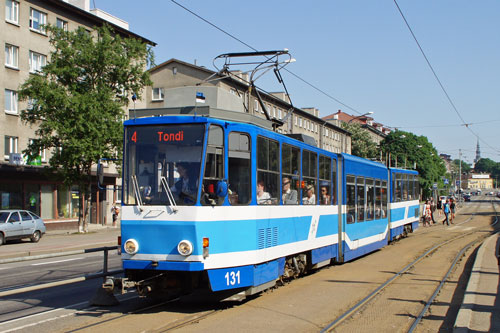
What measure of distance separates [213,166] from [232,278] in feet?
5.72

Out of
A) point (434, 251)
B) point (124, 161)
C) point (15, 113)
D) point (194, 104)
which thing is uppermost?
point (15, 113)

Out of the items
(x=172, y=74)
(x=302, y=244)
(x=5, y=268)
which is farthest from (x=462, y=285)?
(x=172, y=74)

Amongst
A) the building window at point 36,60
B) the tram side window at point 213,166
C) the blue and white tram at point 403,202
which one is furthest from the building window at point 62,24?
the tram side window at point 213,166

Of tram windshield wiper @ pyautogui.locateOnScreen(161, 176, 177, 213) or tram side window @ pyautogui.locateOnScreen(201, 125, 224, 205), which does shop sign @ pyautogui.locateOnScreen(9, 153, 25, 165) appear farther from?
tram side window @ pyautogui.locateOnScreen(201, 125, 224, 205)

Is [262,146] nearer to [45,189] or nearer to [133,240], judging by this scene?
[133,240]

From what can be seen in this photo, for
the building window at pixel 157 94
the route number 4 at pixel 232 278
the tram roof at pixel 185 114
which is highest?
the building window at pixel 157 94

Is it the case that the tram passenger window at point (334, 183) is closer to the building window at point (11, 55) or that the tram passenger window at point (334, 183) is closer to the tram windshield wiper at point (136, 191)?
the tram windshield wiper at point (136, 191)

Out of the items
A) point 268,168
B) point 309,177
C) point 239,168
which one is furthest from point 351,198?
point 239,168

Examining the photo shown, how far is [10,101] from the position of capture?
118 feet

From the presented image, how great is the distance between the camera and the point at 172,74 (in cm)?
5703

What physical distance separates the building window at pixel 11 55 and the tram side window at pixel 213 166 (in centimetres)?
3132

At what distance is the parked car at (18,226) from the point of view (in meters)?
25.1

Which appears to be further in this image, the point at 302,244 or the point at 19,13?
the point at 19,13

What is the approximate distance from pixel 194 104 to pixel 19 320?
4.20m
